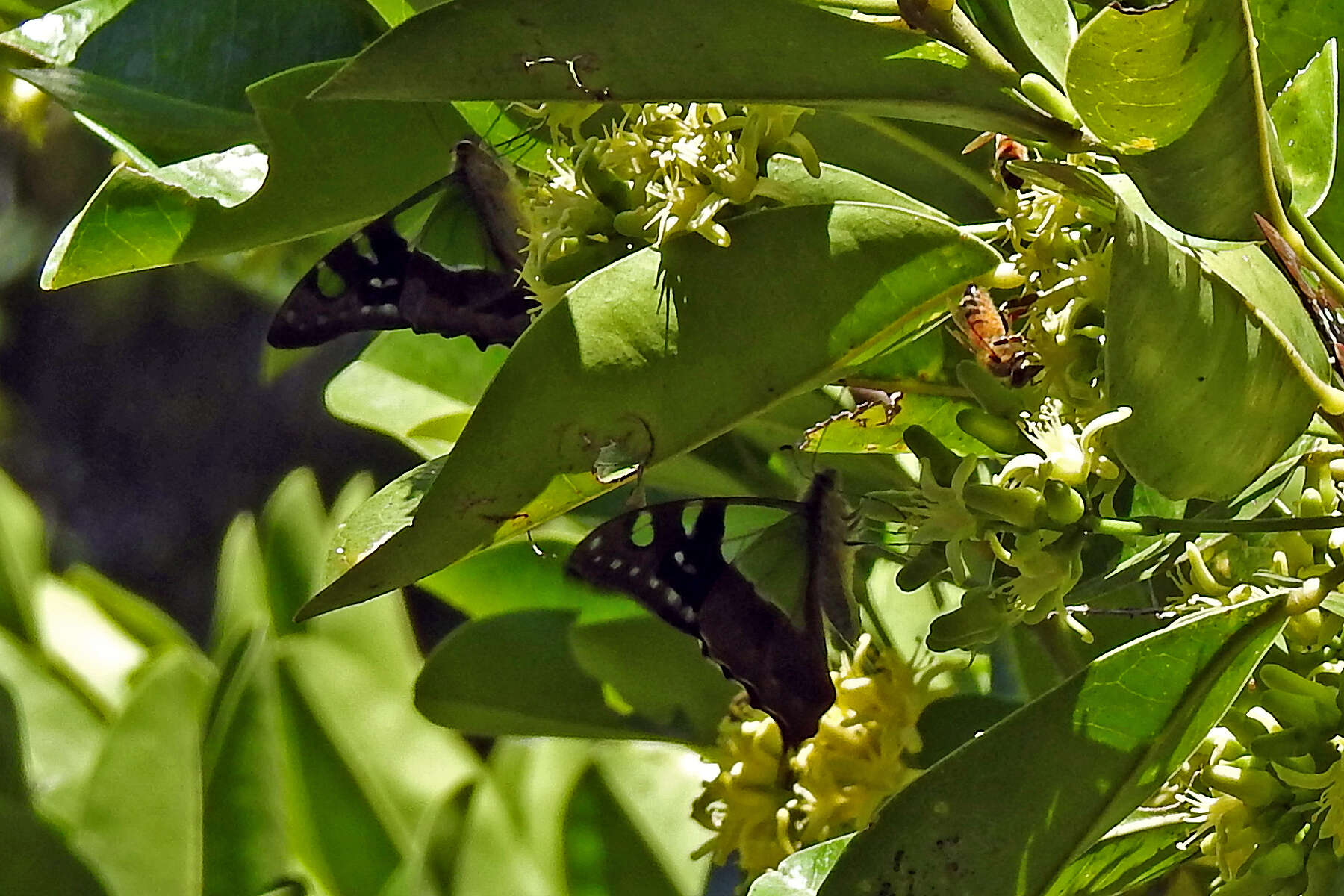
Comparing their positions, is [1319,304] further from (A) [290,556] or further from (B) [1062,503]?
(A) [290,556]

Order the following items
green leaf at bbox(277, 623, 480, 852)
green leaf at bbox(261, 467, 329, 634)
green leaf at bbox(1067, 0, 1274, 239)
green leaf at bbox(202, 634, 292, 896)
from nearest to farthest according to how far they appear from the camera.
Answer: green leaf at bbox(1067, 0, 1274, 239) < green leaf at bbox(202, 634, 292, 896) < green leaf at bbox(277, 623, 480, 852) < green leaf at bbox(261, 467, 329, 634)

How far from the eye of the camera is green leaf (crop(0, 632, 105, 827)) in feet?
5.08

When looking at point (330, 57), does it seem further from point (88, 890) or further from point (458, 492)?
point (88, 890)

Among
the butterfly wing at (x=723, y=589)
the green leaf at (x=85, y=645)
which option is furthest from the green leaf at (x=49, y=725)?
the butterfly wing at (x=723, y=589)

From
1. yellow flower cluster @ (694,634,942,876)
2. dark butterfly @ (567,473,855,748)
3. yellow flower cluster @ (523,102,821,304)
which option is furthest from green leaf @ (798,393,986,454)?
yellow flower cluster @ (694,634,942,876)

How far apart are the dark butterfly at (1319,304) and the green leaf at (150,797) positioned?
41.5 inches

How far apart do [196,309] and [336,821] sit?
2141 millimetres

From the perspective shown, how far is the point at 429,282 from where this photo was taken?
93cm

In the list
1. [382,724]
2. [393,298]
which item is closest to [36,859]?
[382,724]

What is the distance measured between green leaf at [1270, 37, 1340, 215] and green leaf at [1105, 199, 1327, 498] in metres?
0.10

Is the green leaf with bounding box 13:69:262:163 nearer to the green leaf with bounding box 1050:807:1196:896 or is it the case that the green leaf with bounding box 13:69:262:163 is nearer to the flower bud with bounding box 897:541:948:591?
the flower bud with bounding box 897:541:948:591

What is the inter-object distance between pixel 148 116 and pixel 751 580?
17.9 inches

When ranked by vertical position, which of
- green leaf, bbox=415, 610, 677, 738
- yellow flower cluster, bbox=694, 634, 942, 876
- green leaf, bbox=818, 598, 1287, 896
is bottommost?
green leaf, bbox=415, 610, 677, 738

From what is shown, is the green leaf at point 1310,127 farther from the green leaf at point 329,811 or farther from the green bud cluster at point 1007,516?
the green leaf at point 329,811
